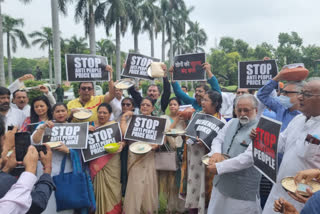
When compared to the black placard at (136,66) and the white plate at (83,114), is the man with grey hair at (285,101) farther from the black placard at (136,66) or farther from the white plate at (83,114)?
the black placard at (136,66)

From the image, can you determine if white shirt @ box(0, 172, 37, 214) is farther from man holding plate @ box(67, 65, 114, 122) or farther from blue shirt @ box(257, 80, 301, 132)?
blue shirt @ box(257, 80, 301, 132)

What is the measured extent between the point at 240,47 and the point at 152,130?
54781mm

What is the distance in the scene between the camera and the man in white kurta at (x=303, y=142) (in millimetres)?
1986

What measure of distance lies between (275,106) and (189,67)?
1.98 metres

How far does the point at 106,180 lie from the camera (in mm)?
3865

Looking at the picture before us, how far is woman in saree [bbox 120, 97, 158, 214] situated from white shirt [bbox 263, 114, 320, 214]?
1903 mm

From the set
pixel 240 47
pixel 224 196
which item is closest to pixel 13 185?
pixel 224 196

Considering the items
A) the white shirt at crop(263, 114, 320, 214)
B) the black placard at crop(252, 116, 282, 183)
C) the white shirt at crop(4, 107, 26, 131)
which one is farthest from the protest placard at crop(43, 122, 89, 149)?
the white shirt at crop(263, 114, 320, 214)

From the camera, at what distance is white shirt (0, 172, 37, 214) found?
1.60 metres

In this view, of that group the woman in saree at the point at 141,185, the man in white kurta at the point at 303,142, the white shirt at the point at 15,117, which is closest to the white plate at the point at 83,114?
the woman in saree at the point at 141,185

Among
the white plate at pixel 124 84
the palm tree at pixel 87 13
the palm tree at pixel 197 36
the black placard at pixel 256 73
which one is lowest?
the white plate at pixel 124 84

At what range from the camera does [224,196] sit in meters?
2.85

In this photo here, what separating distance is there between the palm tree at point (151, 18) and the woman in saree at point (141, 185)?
29991 mm

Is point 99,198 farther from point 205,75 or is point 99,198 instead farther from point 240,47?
point 240,47
